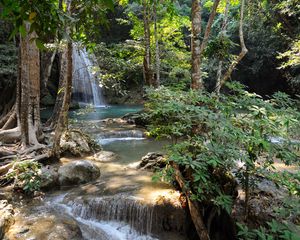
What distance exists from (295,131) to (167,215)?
2.30 m

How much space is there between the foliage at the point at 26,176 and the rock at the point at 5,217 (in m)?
0.67

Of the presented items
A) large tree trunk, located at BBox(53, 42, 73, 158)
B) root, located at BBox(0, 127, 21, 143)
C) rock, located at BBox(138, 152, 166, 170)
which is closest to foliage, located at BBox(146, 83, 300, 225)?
rock, located at BBox(138, 152, 166, 170)

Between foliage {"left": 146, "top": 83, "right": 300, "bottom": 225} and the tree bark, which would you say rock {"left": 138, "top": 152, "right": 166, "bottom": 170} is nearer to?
foliage {"left": 146, "top": 83, "right": 300, "bottom": 225}

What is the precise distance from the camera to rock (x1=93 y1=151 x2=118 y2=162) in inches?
300

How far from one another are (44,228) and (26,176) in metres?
1.58

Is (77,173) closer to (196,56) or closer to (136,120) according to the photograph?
(196,56)

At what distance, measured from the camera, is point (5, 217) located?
4.11 m

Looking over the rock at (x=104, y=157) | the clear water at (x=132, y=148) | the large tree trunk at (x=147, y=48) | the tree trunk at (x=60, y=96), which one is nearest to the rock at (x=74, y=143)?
the rock at (x=104, y=157)

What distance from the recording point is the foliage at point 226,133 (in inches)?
125

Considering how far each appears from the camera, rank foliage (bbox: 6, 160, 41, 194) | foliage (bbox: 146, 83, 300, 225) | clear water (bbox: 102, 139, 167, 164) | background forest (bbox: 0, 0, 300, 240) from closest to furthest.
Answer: background forest (bbox: 0, 0, 300, 240), foliage (bbox: 146, 83, 300, 225), foliage (bbox: 6, 160, 41, 194), clear water (bbox: 102, 139, 167, 164)

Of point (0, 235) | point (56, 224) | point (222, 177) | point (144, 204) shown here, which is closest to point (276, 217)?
point (222, 177)

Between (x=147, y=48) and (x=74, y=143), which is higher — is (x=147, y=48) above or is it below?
above

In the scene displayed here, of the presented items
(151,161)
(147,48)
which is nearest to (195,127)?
(151,161)

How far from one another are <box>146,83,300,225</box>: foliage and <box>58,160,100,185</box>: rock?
8.01 ft
